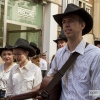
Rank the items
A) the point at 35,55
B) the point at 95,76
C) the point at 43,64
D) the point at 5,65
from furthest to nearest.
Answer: the point at 43,64
the point at 35,55
the point at 5,65
the point at 95,76

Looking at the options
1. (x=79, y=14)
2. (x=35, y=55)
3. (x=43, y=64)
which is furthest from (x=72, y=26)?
(x=43, y=64)

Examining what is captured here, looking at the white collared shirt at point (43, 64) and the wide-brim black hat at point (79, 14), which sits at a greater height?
the wide-brim black hat at point (79, 14)

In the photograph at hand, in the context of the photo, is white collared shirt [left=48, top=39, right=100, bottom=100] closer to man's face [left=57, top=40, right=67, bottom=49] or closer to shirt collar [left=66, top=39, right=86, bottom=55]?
shirt collar [left=66, top=39, right=86, bottom=55]

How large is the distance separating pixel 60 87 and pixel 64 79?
0.28 feet

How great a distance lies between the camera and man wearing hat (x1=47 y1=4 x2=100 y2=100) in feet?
8.37

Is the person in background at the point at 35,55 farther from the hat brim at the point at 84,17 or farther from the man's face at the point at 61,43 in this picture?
the hat brim at the point at 84,17

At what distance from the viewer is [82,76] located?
8.41ft

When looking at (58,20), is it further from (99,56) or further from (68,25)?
(99,56)

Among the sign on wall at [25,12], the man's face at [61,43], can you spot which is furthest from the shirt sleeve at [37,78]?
the sign on wall at [25,12]

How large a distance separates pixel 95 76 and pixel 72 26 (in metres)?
0.48

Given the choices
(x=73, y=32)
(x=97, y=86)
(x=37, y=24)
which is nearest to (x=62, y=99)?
(x=97, y=86)

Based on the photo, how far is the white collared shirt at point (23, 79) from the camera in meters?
4.24

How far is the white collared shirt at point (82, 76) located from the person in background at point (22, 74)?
159 cm

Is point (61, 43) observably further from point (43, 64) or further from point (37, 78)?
point (43, 64)
